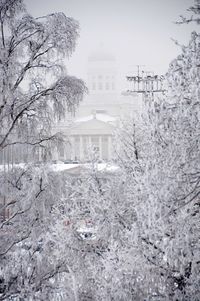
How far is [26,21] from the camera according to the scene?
7309mm

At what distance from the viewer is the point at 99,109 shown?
110438 millimetres

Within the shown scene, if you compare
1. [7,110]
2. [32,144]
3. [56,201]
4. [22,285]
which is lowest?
[22,285]

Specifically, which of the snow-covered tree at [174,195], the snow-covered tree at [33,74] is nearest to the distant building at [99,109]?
the snow-covered tree at [33,74]

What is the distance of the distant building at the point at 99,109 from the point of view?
72.6m

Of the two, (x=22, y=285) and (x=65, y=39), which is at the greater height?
(x=65, y=39)

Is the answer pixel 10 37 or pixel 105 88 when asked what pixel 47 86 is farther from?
pixel 105 88

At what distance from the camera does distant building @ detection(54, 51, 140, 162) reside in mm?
72562

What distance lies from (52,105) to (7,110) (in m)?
0.76

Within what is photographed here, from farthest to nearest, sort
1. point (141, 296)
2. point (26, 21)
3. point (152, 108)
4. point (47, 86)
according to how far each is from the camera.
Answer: point (47, 86), point (26, 21), point (152, 108), point (141, 296)

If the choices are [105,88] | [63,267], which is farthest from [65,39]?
[105,88]

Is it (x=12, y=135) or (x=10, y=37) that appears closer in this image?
(x=10, y=37)

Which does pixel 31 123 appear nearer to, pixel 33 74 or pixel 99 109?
pixel 33 74

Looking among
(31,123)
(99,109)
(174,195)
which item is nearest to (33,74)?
(31,123)

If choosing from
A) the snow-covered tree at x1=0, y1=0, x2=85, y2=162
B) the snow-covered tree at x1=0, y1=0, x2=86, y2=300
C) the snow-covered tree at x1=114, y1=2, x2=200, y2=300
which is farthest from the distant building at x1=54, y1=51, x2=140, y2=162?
the snow-covered tree at x1=114, y1=2, x2=200, y2=300
